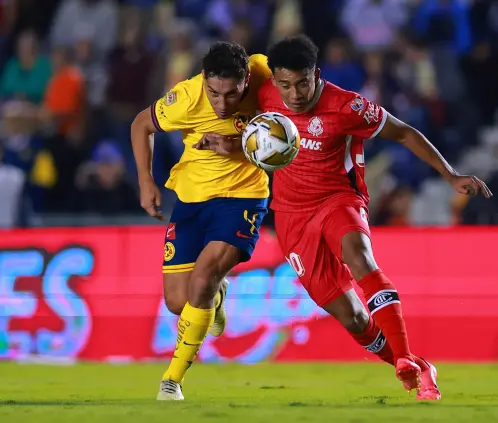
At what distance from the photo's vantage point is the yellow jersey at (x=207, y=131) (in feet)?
25.6

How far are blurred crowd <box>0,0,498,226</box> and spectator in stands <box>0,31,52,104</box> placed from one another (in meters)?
0.02

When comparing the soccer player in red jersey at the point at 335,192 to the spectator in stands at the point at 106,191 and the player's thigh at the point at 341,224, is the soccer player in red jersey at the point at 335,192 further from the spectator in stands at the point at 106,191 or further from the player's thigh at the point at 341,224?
the spectator in stands at the point at 106,191

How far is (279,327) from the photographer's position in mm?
10984

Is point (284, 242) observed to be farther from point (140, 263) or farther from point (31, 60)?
point (31, 60)

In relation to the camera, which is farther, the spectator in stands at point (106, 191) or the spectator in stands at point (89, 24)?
the spectator in stands at point (89, 24)

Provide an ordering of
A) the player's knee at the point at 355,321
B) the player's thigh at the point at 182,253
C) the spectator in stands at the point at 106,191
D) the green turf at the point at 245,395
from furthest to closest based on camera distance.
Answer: the spectator in stands at the point at 106,191, the player's thigh at the point at 182,253, the player's knee at the point at 355,321, the green turf at the point at 245,395

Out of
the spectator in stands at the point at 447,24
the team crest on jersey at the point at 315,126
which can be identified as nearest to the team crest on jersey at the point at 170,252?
the team crest on jersey at the point at 315,126

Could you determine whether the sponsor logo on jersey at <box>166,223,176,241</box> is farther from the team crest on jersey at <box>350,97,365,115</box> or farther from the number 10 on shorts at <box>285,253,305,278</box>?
the team crest on jersey at <box>350,97,365,115</box>

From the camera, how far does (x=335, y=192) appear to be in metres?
7.71

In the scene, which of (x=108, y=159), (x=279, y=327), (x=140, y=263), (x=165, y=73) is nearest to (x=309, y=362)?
(x=279, y=327)

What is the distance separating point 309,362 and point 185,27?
575cm

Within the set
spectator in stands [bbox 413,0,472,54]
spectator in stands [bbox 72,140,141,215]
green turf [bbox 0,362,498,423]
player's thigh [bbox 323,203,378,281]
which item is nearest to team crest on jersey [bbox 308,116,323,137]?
player's thigh [bbox 323,203,378,281]

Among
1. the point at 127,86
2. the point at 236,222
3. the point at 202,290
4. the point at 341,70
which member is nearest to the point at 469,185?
the point at 236,222

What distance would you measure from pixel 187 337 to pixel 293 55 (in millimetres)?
1831
